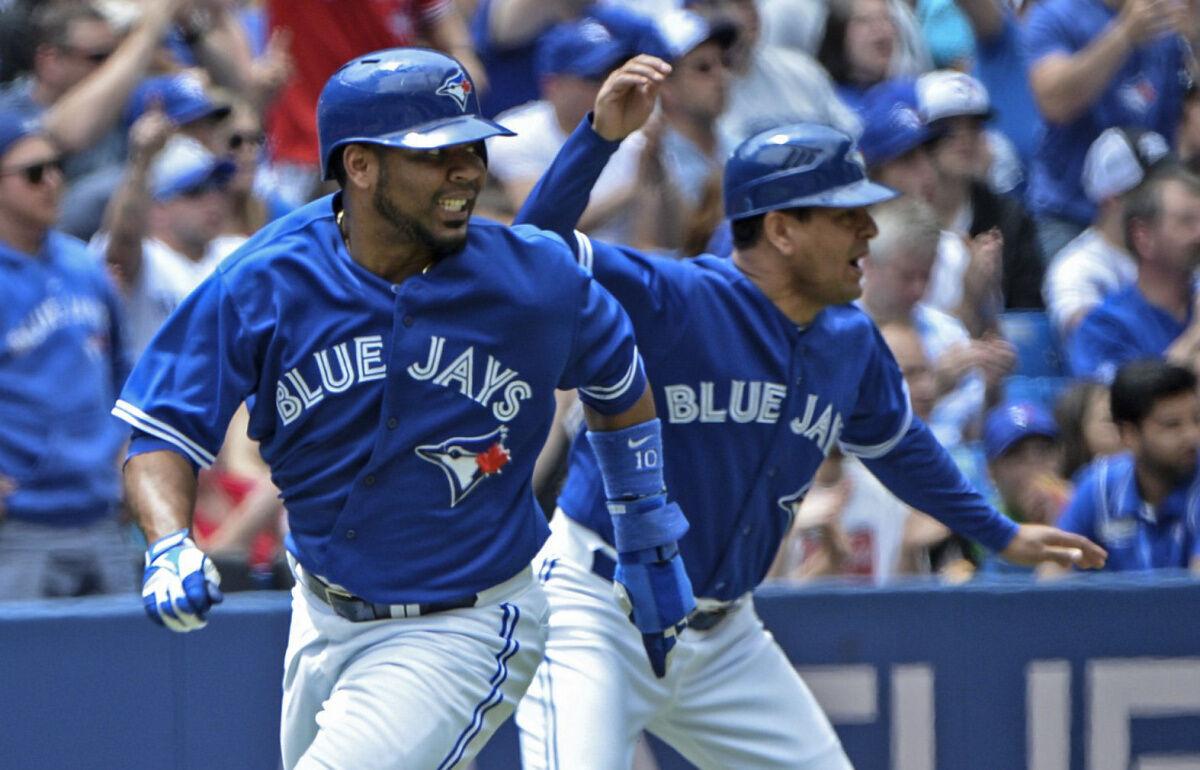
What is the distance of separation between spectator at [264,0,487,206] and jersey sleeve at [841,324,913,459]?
345 centimetres

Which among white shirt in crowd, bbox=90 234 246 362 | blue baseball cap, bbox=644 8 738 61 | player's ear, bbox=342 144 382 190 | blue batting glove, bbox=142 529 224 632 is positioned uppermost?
blue baseball cap, bbox=644 8 738 61

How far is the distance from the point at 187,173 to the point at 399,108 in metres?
3.48

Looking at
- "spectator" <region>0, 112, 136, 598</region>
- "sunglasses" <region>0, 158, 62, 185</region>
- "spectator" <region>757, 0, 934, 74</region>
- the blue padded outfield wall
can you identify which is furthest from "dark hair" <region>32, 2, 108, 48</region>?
"spectator" <region>757, 0, 934, 74</region>

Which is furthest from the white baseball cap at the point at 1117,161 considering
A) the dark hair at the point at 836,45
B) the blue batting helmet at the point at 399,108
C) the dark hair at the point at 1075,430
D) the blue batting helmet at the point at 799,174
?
the blue batting helmet at the point at 399,108

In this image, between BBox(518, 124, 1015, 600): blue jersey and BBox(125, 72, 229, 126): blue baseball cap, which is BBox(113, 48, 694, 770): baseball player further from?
BBox(125, 72, 229, 126): blue baseball cap

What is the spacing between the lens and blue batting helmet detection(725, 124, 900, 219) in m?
5.18

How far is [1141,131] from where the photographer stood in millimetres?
8516

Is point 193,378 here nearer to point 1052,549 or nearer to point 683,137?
point 1052,549

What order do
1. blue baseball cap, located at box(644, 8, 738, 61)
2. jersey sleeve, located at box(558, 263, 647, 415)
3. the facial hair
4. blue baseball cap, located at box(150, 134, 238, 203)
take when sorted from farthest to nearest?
blue baseball cap, located at box(644, 8, 738, 61), blue baseball cap, located at box(150, 134, 238, 203), jersey sleeve, located at box(558, 263, 647, 415), the facial hair

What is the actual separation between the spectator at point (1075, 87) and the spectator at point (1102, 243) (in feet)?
0.34

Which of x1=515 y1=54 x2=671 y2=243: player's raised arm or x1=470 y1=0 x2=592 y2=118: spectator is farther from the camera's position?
x1=470 y1=0 x2=592 y2=118: spectator

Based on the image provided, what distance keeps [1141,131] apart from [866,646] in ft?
11.7

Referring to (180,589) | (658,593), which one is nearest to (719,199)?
(658,593)

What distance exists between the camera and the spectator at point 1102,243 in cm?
797
